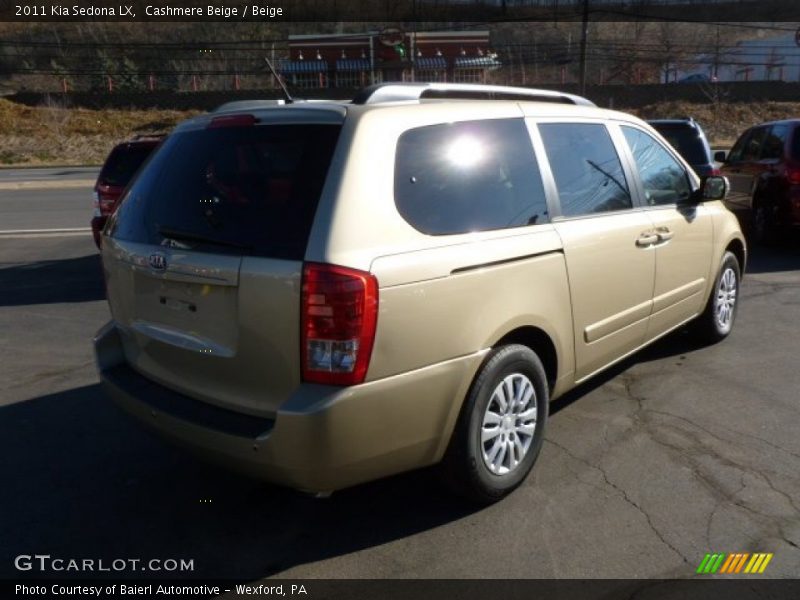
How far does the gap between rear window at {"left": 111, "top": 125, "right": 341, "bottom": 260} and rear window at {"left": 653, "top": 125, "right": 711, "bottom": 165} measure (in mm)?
8744

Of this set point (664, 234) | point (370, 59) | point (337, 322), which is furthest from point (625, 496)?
point (370, 59)

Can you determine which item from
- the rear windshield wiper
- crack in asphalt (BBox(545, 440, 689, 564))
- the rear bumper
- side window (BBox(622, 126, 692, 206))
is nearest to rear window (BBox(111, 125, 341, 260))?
the rear windshield wiper

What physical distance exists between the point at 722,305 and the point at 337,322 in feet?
14.3

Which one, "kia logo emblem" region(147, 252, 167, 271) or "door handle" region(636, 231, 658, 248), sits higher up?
"kia logo emblem" region(147, 252, 167, 271)

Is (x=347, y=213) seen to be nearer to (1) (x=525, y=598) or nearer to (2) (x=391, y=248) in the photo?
(2) (x=391, y=248)

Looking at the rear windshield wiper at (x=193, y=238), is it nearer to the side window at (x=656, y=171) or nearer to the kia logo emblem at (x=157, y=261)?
the kia logo emblem at (x=157, y=261)

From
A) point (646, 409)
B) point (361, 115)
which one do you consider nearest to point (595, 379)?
point (646, 409)

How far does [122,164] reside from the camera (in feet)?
30.0

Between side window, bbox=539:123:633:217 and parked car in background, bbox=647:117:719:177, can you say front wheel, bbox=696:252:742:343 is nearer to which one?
side window, bbox=539:123:633:217

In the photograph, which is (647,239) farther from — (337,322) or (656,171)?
(337,322)

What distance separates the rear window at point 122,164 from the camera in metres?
9.00

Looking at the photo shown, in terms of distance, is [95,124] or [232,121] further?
[95,124]

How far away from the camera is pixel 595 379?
531 cm

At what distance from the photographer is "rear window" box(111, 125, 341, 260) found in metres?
2.99
